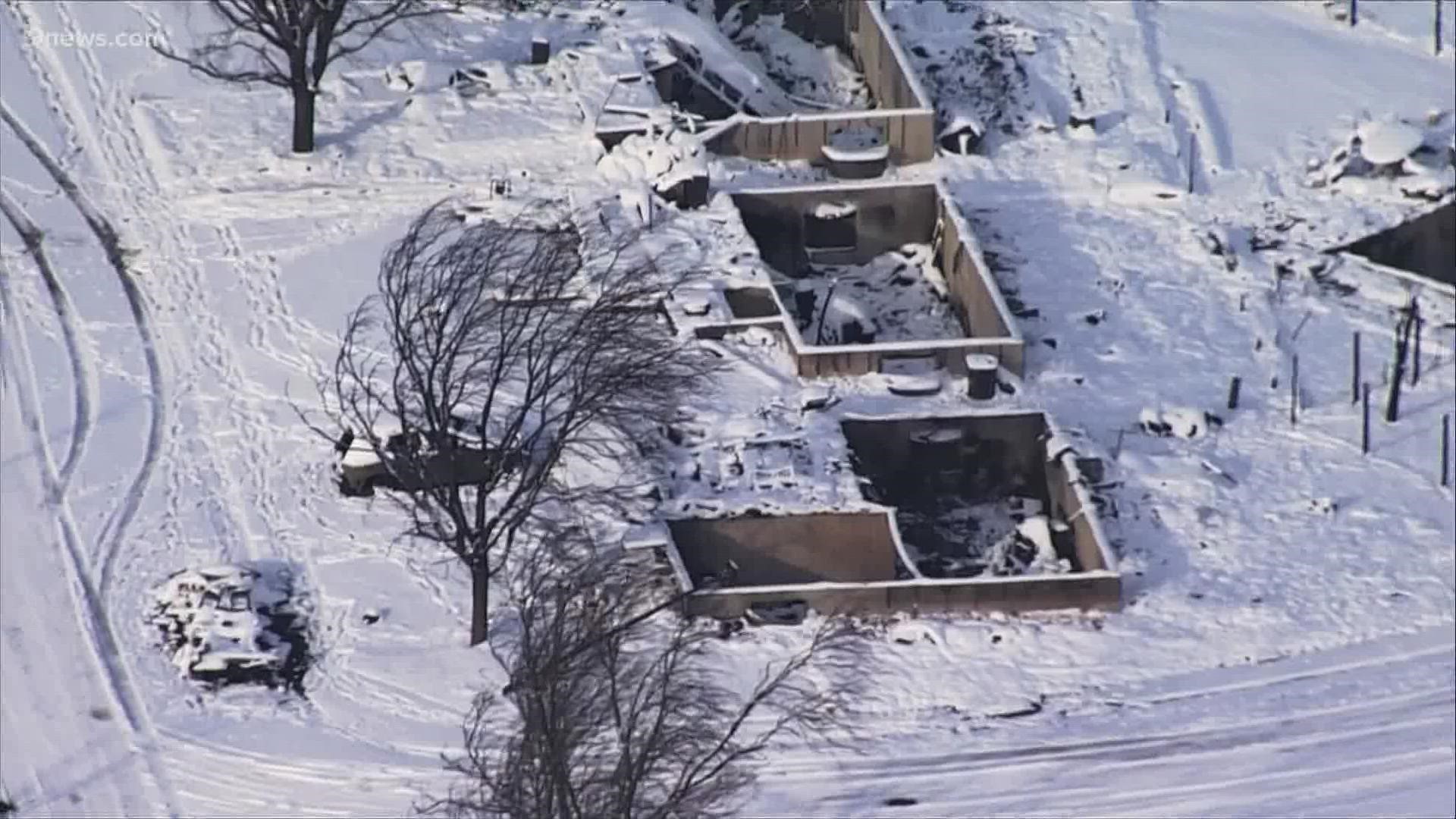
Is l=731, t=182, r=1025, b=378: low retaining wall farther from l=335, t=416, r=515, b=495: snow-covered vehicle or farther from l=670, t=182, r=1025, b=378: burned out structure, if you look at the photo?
l=335, t=416, r=515, b=495: snow-covered vehicle

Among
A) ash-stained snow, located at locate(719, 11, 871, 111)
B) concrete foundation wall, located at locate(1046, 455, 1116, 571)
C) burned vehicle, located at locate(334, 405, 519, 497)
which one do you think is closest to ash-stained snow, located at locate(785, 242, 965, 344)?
concrete foundation wall, located at locate(1046, 455, 1116, 571)

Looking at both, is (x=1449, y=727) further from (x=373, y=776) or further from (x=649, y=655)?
(x=373, y=776)

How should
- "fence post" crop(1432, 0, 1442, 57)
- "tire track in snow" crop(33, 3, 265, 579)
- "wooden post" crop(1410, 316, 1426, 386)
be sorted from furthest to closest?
"fence post" crop(1432, 0, 1442, 57)
"wooden post" crop(1410, 316, 1426, 386)
"tire track in snow" crop(33, 3, 265, 579)

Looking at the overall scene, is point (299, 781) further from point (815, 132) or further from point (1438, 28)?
point (1438, 28)

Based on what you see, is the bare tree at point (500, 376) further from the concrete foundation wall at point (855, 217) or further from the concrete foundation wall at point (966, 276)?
the concrete foundation wall at point (966, 276)

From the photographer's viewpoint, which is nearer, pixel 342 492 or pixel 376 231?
pixel 342 492

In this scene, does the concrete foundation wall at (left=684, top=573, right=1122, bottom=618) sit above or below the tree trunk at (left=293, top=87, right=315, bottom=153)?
below

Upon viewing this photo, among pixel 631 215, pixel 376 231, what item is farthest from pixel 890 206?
pixel 376 231

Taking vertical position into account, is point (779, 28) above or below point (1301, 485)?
above
